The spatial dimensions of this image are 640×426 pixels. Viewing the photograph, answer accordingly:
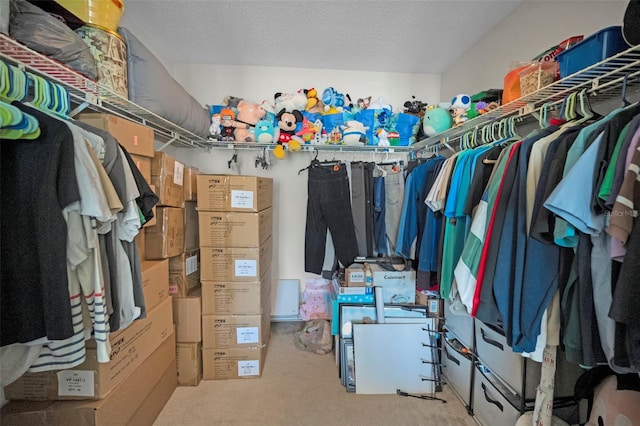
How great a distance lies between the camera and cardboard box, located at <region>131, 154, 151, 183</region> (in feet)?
4.42

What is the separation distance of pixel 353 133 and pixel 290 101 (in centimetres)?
61

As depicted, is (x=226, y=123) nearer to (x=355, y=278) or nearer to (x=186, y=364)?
(x=355, y=278)

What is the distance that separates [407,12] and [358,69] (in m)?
0.80

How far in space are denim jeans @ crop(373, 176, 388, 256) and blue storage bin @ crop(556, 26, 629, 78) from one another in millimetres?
1243

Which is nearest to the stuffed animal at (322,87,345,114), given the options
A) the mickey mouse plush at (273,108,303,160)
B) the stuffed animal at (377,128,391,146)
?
the mickey mouse plush at (273,108,303,160)

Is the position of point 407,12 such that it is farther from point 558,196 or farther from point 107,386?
point 107,386

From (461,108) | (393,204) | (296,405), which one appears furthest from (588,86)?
(296,405)

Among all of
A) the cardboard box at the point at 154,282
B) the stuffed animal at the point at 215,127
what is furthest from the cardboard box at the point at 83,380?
the stuffed animal at the point at 215,127

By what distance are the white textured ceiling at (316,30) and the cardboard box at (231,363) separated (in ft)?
7.43

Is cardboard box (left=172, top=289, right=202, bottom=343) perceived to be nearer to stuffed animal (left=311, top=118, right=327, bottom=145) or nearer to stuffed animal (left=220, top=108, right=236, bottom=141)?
stuffed animal (left=220, top=108, right=236, bottom=141)

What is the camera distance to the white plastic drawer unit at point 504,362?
121cm

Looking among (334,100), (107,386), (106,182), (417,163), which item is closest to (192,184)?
(106,182)

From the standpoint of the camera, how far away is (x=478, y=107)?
1592 mm

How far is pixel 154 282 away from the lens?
1.44 metres
